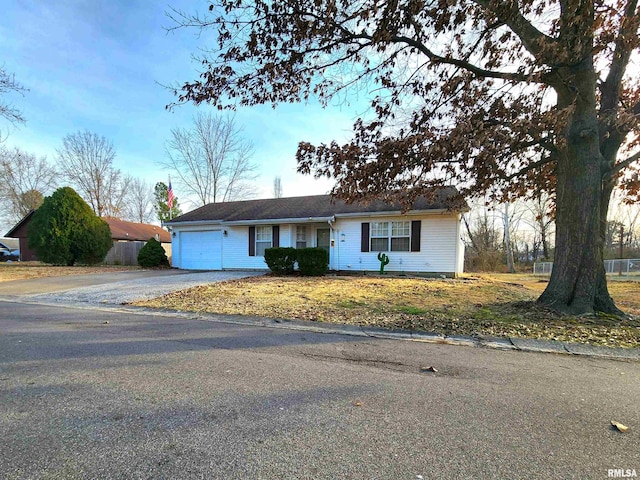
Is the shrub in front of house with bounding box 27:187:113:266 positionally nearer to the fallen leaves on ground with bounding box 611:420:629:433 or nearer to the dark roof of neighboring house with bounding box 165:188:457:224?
the dark roof of neighboring house with bounding box 165:188:457:224

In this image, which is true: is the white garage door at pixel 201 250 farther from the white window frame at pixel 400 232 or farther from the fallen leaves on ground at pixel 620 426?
the fallen leaves on ground at pixel 620 426

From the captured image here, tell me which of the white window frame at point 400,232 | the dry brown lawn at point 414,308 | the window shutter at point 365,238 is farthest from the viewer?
the window shutter at point 365,238

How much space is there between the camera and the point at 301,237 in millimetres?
16500

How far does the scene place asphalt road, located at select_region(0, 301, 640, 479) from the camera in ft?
6.64

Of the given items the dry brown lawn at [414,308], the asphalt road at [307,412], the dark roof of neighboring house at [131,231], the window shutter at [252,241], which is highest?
the dark roof of neighboring house at [131,231]

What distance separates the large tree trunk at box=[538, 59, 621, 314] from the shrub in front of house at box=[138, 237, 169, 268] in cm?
1786

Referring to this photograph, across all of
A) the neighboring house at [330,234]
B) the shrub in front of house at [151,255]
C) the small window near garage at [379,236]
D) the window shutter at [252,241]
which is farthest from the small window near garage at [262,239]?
the shrub in front of house at [151,255]

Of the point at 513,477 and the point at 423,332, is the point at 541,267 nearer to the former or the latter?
the point at 423,332

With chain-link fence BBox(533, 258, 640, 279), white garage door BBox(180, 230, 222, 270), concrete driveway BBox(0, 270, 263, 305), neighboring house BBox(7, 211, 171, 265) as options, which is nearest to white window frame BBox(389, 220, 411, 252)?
concrete driveway BBox(0, 270, 263, 305)

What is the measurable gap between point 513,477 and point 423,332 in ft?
11.3

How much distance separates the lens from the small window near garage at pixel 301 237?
16.4m

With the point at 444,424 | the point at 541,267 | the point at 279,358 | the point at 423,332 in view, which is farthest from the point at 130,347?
the point at 541,267

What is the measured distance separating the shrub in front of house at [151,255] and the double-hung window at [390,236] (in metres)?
11.9

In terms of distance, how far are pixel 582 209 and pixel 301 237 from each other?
1186cm
